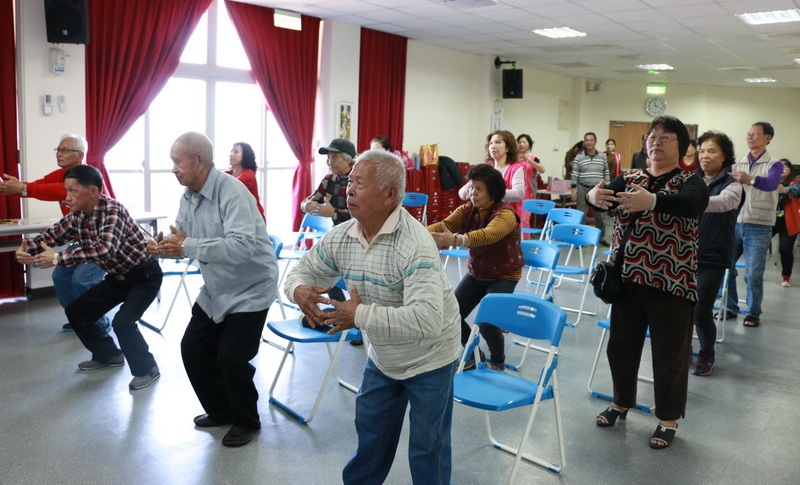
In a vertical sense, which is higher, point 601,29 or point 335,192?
point 601,29

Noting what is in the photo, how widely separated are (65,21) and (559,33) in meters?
6.21

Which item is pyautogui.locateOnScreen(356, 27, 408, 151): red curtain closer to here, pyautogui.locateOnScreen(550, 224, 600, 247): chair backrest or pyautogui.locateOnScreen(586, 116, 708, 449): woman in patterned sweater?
pyautogui.locateOnScreen(550, 224, 600, 247): chair backrest

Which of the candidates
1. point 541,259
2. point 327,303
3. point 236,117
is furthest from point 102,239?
point 236,117

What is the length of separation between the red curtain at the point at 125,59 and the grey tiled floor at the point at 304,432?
8.22 ft

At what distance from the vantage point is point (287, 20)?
793cm

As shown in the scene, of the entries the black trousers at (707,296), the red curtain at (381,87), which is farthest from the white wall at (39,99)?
the black trousers at (707,296)

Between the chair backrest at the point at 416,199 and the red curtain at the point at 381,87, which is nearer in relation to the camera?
the chair backrest at the point at 416,199

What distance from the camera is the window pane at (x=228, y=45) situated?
770 cm

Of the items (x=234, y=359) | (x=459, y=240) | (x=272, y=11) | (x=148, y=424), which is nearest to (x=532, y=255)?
(x=459, y=240)

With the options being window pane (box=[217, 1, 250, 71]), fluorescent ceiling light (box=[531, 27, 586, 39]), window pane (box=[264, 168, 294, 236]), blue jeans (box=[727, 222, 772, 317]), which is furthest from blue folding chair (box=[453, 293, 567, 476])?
fluorescent ceiling light (box=[531, 27, 586, 39])

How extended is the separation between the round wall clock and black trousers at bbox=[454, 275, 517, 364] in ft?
41.5

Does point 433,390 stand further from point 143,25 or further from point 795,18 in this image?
point 795,18

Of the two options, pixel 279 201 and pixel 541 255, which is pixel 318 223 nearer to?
pixel 541 255

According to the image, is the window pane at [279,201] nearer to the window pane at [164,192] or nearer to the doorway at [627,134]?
the window pane at [164,192]
